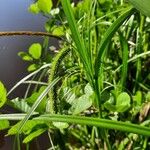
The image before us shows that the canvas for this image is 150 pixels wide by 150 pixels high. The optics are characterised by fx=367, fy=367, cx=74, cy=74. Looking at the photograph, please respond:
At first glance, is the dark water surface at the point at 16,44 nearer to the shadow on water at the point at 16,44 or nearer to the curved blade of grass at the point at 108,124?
the shadow on water at the point at 16,44

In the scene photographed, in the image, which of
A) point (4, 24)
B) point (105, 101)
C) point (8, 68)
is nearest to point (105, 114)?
point (105, 101)

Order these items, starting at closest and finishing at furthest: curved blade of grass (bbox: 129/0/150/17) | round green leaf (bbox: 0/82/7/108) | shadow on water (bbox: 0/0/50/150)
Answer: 1. curved blade of grass (bbox: 129/0/150/17)
2. round green leaf (bbox: 0/82/7/108)
3. shadow on water (bbox: 0/0/50/150)

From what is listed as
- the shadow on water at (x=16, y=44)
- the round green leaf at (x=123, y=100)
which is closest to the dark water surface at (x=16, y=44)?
the shadow on water at (x=16, y=44)

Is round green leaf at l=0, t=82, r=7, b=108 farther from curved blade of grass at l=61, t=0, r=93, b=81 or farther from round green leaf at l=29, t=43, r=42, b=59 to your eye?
round green leaf at l=29, t=43, r=42, b=59

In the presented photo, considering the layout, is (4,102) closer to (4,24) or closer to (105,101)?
(105,101)

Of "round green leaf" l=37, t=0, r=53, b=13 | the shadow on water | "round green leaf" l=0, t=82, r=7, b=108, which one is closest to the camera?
"round green leaf" l=0, t=82, r=7, b=108

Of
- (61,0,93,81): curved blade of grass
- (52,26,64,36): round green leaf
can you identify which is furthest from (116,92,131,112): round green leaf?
(52,26,64,36): round green leaf

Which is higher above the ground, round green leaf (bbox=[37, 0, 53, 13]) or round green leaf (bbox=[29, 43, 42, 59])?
round green leaf (bbox=[37, 0, 53, 13])

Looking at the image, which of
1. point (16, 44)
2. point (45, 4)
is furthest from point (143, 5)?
point (16, 44)

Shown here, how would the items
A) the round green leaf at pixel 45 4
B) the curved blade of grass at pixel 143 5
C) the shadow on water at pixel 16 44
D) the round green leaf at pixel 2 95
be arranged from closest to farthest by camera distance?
the curved blade of grass at pixel 143 5, the round green leaf at pixel 2 95, the round green leaf at pixel 45 4, the shadow on water at pixel 16 44

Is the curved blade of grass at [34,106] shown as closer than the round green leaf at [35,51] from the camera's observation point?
Yes

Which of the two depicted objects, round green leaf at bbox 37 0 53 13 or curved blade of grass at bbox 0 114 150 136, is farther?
round green leaf at bbox 37 0 53 13
